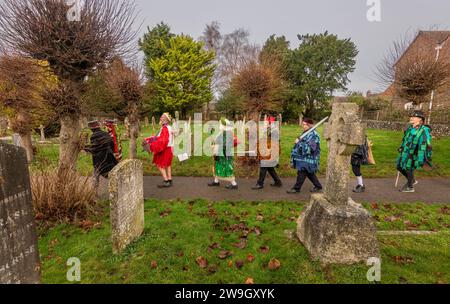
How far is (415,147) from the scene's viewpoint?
6.54 metres

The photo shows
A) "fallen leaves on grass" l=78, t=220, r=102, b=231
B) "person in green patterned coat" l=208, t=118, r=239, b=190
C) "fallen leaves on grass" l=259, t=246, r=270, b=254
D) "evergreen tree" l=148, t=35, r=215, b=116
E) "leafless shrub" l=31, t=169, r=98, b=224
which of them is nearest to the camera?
"fallen leaves on grass" l=259, t=246, r=270, b=254

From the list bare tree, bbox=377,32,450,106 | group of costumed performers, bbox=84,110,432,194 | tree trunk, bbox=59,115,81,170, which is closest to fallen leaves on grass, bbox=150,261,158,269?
group of costumed performers, bbox=84,110,432,194

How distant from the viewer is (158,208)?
554 cm

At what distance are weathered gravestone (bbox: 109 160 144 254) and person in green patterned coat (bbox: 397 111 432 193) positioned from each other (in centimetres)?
695

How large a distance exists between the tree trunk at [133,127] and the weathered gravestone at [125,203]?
18.5ft

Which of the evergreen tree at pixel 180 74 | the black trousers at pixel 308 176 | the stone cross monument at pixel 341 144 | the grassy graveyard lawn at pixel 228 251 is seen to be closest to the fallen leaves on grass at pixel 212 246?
the grassy graveyard lawn at pixel 228 251

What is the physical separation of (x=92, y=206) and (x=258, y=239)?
145 inches

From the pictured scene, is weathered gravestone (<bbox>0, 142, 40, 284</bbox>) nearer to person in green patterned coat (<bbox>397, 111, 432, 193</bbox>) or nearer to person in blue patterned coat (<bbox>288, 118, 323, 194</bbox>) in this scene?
person in blue patterned coat (<bbox>288, 118, 323, 194</bbox>)

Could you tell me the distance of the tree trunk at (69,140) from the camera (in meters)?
6.09

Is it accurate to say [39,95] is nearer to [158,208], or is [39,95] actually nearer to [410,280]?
[158,208]

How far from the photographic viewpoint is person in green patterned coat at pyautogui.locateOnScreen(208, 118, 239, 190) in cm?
694

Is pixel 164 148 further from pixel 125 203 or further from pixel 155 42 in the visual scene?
pixel 155 42

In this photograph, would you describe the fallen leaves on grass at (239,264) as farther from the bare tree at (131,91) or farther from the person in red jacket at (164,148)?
the bare tree at (131,91)
